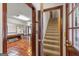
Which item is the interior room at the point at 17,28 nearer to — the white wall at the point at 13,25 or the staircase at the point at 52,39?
the white wall at the point at 13,25

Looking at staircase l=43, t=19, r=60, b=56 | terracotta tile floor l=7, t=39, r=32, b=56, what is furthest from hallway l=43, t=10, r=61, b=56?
terracotta tile floor l=7, t=39, r=32, b=56

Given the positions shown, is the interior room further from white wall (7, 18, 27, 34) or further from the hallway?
the hallway

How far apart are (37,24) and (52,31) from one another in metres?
0.16

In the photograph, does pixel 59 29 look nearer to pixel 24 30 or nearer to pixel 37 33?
pixel 37 33

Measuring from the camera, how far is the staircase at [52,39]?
1.06 m

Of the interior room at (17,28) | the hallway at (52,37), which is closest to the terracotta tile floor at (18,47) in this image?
the interior room at (17,28)

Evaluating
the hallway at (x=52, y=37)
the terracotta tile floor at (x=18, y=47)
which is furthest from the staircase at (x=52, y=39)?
the terracotta tile floor at (x=18, y=47)

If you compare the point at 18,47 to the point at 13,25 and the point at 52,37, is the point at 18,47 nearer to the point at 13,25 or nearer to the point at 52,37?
the point at 13,25

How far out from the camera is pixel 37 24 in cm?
109

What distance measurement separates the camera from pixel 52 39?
1.09 m

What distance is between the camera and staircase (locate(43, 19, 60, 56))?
3.49 ft

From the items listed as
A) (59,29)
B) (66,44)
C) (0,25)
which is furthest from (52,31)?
(0,25)

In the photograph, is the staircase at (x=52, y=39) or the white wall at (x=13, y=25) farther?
the staircase at (x=52, y=39)

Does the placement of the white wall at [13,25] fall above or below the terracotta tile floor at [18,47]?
above
